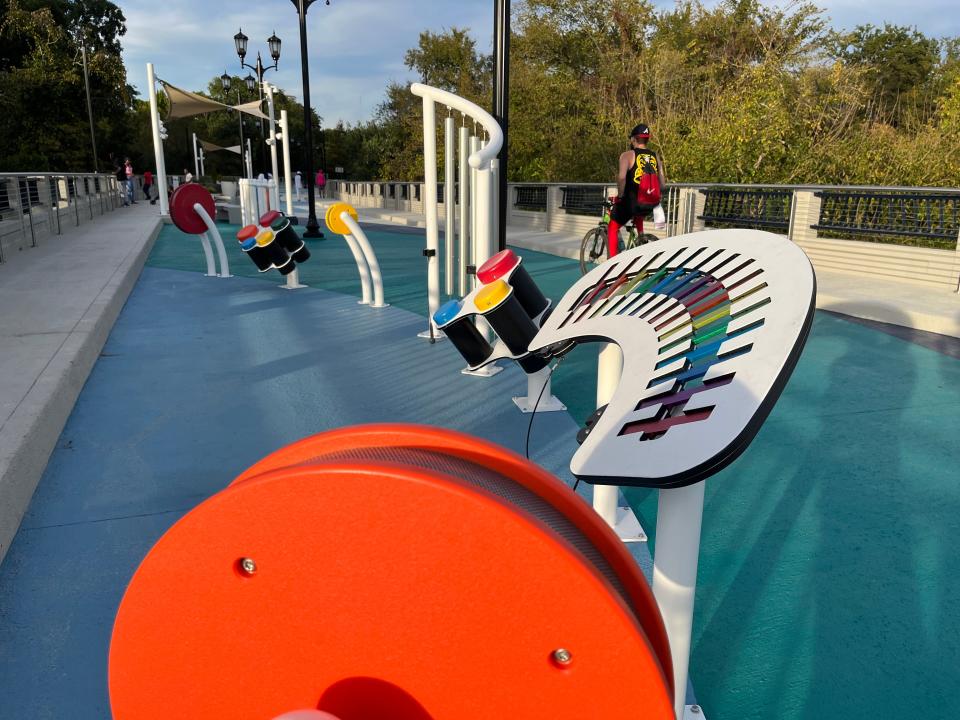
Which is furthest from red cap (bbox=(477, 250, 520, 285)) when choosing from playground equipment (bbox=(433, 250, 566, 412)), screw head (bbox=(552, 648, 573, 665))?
screw head (bbox=(552, 648, 573, 665))

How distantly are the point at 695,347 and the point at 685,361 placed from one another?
65mm

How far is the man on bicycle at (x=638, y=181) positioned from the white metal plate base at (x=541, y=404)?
178 inches

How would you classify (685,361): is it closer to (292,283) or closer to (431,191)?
(431,191)

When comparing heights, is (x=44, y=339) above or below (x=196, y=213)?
below

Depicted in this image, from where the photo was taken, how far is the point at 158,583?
1.01 metres

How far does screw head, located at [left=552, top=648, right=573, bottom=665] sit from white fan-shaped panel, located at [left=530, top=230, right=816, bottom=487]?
0.28m

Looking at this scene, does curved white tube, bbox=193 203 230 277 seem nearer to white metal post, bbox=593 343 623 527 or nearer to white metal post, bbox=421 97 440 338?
white metal post, bbox=421 97 440 338

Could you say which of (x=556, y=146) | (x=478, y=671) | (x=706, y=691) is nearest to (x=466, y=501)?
(x=478, y=671)

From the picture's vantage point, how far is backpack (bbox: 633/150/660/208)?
834 centimetres

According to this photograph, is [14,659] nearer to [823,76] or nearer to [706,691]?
[706,691]

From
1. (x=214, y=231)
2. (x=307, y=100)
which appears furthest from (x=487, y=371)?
(x=307, y=100)

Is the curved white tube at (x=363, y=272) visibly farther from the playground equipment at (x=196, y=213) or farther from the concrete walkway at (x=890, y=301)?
the concrete walkway at (x=890, y=301)

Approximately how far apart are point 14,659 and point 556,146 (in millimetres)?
22833

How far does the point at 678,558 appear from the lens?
156 cm
